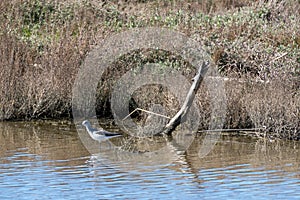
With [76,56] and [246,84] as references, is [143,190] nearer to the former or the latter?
[246,84]

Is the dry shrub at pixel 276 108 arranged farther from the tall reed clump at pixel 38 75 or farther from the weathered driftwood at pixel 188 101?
the tall reed clump at pixel 38 75

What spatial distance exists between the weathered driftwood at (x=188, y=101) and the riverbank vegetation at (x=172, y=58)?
374mm

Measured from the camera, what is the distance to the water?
7.54 meters

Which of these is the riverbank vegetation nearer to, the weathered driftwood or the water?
the weathered driftwood

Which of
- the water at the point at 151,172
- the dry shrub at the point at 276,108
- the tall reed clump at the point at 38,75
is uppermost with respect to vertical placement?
the tall reed clump at the point at 38,75

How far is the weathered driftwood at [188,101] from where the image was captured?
10945mm

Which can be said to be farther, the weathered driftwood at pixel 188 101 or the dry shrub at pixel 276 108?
the weathered driftwood at pixel 188 101

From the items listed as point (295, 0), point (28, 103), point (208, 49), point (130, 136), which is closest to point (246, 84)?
point (130, 136)

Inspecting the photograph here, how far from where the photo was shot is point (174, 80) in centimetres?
1186

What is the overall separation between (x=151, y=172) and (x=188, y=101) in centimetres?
271

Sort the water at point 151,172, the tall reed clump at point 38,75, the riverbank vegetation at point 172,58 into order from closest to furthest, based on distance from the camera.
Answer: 1. the water at point 151,172
2. the riverbank vegetation at point 172,58
3. the tall reed clump at point 38,75

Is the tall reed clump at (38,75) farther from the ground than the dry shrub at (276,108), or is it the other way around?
the tall reed clump at (38,75)

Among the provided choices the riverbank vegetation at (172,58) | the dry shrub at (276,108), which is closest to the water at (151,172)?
the dry shrub at (276,108)

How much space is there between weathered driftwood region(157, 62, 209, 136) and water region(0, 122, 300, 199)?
544 mm
